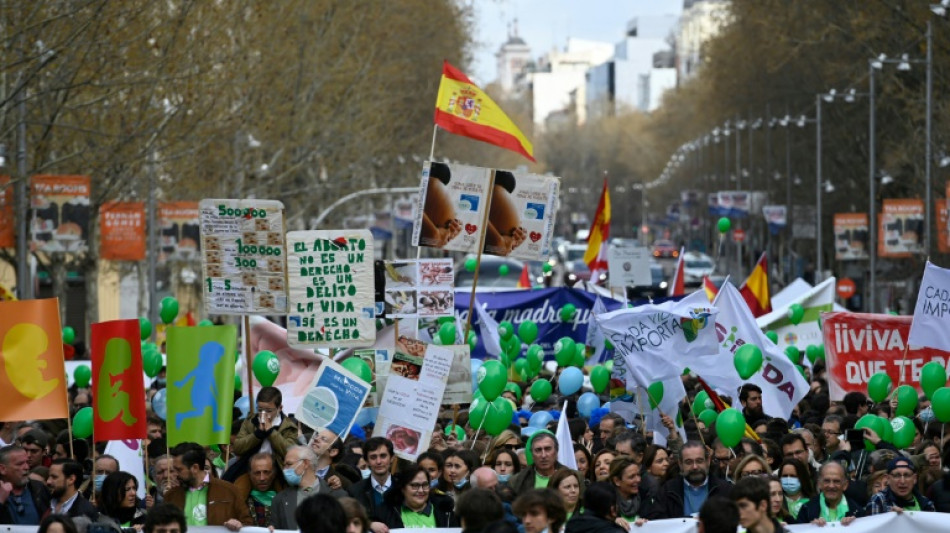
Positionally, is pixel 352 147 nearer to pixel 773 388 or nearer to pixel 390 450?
pixel 773 388

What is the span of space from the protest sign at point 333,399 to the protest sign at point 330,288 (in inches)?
75.1

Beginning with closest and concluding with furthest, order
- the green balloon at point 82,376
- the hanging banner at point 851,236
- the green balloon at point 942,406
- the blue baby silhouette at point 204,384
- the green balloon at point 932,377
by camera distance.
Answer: the blue baby silhouette at point 204,384 → the green balloon at point 942,406 → the green balloon at point 932,377 → the green balloon at point 82,376 → the hanging banner at point 851,236

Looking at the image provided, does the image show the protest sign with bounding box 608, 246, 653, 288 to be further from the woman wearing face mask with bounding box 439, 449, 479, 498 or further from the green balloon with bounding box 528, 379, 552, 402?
the woman wearing face mask with bounding box 439, 449, 479, 498

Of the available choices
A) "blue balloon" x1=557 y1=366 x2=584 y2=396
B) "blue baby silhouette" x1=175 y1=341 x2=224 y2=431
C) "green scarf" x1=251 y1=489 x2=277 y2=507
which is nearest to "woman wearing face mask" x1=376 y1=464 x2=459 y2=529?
"green scarf" x1=251 y1=489 x2=277 y2=507

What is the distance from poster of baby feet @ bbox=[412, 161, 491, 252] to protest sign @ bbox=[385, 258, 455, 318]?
962mm

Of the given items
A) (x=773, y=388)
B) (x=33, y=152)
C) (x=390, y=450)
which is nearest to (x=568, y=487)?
(x=390, y=450)

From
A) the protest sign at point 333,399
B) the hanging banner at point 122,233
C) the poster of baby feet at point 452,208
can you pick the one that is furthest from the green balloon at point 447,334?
the hanging banner at point 122,233

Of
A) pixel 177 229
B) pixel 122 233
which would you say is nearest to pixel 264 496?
pixel 122 233

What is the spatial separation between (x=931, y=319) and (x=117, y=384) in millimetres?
6091

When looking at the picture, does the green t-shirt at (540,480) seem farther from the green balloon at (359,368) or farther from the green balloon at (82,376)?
the green balloon at (82,376)

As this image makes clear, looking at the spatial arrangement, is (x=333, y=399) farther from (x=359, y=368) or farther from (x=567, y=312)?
(x=567, y=312)

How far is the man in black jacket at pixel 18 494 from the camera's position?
36.7 feet

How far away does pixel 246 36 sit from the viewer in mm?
41031

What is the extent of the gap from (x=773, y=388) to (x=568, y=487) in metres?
5.83
